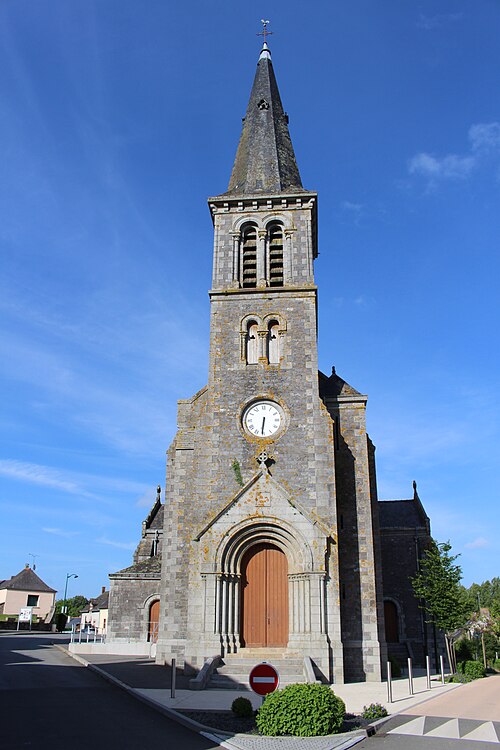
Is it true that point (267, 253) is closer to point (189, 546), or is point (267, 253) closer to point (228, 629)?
point (189, 546)

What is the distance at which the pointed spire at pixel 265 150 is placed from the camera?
1035 inches

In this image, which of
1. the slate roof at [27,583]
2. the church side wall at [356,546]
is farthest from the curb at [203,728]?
the slate roof at [27,583]

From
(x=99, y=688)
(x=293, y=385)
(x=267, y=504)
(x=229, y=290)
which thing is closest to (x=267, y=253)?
(x=229, y=290)

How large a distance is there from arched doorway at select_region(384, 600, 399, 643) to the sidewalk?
30.9 ft

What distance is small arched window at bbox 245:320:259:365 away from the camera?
23.4 m

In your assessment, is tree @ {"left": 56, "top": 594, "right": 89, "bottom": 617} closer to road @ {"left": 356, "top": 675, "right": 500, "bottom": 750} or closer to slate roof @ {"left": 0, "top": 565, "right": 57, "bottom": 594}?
slate roof @ {"left": 0, "top": 565, "right": 57, "bottom": 594}

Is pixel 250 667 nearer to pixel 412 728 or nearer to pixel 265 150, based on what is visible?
pixel 412 728

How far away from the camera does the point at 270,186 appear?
26.1 meters

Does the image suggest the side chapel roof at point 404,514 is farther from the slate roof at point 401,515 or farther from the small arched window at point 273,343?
the small arched window at point 273,343

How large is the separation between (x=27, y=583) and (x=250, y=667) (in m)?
59.6

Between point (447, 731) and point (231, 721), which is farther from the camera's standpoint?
point (231, 721)

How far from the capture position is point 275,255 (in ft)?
82.2

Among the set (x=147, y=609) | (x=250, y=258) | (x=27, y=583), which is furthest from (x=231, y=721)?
(x=27, y=583)

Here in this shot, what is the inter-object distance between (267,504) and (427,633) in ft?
48.5
